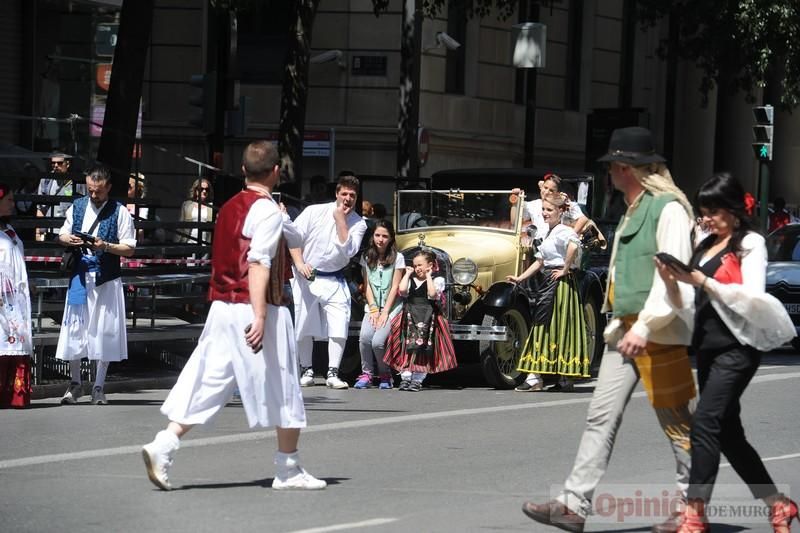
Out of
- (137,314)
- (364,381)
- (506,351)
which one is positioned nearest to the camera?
(364,381)

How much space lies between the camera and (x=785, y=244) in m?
22.4

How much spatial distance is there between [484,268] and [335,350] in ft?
6.26

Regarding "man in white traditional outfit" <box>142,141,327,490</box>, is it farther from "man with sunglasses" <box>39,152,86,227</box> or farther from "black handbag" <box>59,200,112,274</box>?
"man with sunglasses" <box>39,152,86,227</box>

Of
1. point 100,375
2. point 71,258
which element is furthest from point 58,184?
point 100,375

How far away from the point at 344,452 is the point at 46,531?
331 centimetres

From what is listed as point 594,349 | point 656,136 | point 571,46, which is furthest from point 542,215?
point 656,136

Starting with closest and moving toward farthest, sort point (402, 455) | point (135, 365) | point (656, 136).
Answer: point (402, 455) → point (135, 365) → point (656, 136)

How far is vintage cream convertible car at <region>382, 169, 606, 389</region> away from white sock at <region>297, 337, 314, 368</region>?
1.36 m

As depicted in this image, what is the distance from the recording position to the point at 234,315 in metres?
9.12

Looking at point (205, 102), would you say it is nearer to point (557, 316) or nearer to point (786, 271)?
point (557, 316)

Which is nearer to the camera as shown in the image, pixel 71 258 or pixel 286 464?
pixel 286 464

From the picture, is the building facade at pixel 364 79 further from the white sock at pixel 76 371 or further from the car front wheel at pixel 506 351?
the white sock at pixel 76 371

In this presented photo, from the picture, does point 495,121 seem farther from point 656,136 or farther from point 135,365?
point 135,365

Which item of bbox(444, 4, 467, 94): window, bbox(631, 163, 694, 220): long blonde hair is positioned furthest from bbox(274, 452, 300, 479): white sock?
bbox(444, 4, 467, 94): window
